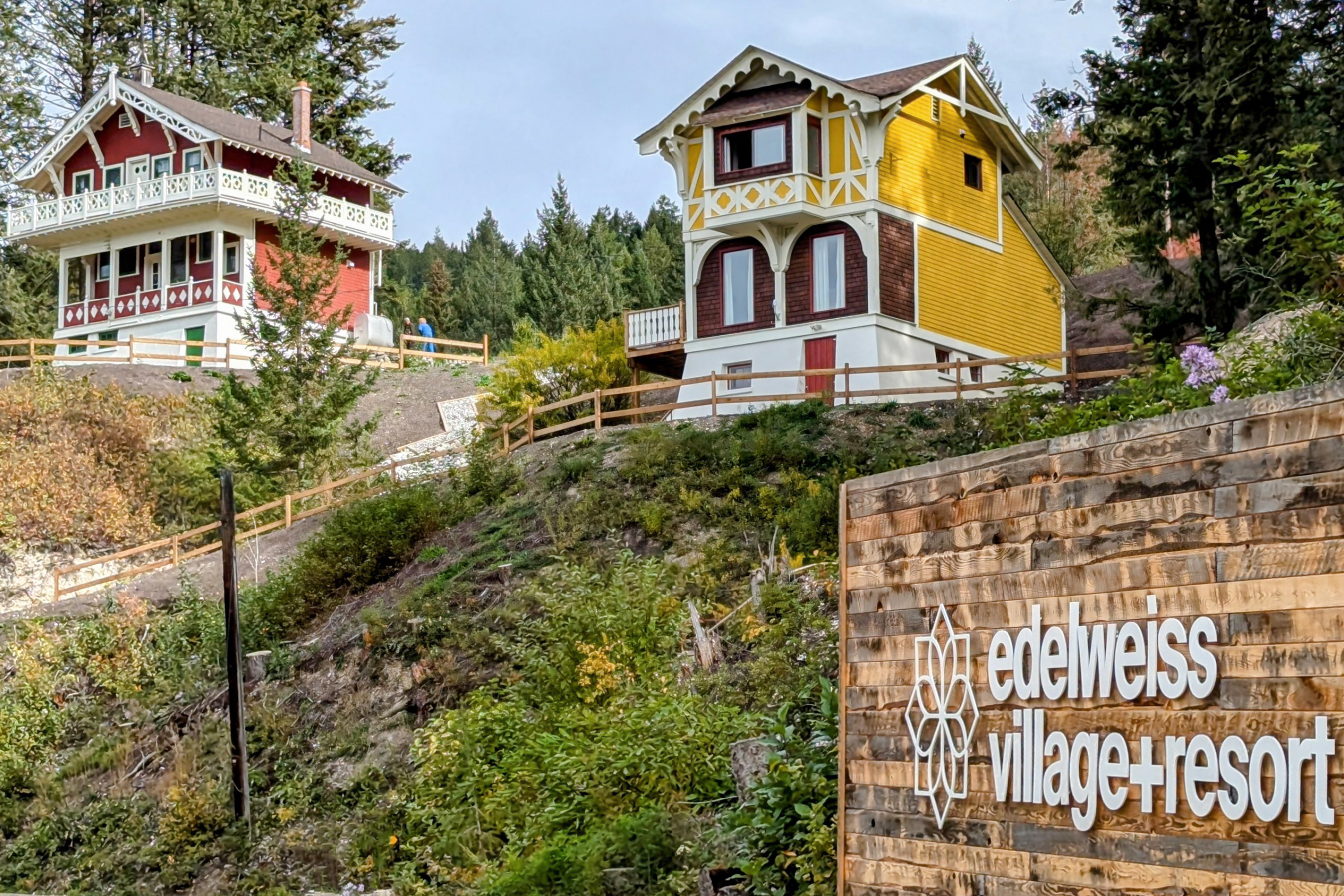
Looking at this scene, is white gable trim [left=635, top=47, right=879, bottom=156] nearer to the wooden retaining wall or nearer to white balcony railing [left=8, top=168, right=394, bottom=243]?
white balcony railing [left=8, top=168, right=394, bottom=243]

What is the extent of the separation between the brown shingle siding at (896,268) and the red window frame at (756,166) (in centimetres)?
229

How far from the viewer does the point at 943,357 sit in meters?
39.0

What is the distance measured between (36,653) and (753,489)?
1186 cm

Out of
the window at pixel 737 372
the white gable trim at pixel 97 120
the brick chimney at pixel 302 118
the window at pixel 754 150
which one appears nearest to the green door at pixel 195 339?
the white gable trim at pixel 97 120

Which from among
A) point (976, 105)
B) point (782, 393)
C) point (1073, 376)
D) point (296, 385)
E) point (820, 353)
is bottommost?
point (1073, 376)

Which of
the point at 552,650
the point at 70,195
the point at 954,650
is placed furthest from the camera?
the point at 70,195

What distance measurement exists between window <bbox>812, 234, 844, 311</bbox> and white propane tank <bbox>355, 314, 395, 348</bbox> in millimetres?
20128

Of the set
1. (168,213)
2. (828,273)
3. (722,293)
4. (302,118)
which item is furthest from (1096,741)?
(302,118)

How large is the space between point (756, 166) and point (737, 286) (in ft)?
8.54

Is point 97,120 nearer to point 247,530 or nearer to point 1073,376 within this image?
point 247,530

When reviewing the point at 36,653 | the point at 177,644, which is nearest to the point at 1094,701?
the point at 177,644

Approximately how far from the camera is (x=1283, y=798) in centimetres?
790

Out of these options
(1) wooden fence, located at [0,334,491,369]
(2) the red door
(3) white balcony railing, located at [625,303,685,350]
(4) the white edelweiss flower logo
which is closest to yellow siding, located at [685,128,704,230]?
(3) white balcony railing, located at [625,303,685,350]

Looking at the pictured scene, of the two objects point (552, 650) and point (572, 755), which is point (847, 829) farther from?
point (552, 650)
